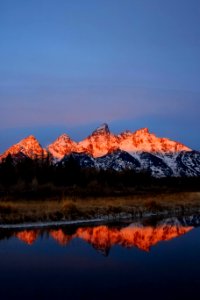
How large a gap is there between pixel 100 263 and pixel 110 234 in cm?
840

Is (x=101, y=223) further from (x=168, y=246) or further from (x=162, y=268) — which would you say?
(x=162, y=268)

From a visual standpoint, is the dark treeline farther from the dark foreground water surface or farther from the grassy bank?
the dark foreground water surface

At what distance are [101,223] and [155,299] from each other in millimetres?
Answer: 20565

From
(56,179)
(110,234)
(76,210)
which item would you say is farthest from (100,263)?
(56,179)

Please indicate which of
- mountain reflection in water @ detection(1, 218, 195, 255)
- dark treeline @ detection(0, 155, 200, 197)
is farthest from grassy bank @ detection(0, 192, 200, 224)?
dark treeline @ detection(0, 155, 200, 197)

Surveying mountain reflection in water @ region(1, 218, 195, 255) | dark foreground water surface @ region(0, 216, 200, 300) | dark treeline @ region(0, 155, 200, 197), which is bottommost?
dark foreground water surface @ region(0, 216, 200, 300)

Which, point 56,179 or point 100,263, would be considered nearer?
point 100,263

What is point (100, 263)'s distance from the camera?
1978 cm

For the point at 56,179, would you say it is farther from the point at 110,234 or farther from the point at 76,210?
the point at 110,234

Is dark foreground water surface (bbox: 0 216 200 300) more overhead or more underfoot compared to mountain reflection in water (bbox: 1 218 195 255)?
more underfoot

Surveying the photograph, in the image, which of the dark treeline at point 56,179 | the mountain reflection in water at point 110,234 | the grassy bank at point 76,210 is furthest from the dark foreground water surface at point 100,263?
the dark treeline at point 56,179

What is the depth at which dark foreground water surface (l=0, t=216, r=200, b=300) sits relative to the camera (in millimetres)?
15031

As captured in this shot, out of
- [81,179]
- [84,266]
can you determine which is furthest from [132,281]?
[81,179]

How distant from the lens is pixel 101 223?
113 ft
